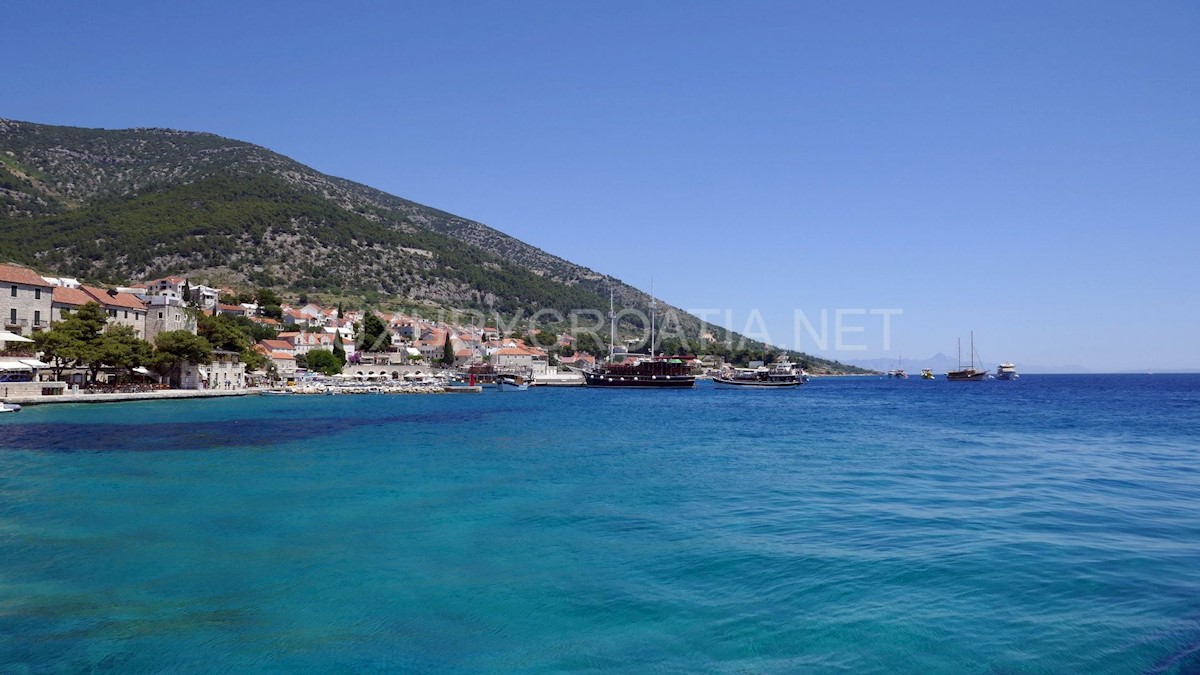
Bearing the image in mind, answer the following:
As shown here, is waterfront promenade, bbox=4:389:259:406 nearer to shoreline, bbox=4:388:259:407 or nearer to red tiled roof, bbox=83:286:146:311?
shoreline, bbox=4:388:259:407

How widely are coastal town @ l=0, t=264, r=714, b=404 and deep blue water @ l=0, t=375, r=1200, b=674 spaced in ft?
70.1

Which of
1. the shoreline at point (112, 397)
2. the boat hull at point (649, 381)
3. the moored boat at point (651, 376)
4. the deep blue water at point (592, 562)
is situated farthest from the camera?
the moored boat at point (651, 376)

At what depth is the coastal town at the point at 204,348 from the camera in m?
37.2

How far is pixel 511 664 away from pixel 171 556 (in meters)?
5.73

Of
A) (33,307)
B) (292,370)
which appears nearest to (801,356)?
(292,370)

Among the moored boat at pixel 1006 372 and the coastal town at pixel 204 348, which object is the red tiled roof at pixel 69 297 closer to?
the coastal town at pixel 204 348

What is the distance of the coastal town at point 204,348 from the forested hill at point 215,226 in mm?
15234

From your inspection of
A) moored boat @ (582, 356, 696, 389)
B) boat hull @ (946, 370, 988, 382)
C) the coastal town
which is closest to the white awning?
the coastal town

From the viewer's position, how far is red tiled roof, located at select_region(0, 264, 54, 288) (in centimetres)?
3791

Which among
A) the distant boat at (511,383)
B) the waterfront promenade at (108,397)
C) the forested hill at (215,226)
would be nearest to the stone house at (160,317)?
the waterfront promenade at (108,397)

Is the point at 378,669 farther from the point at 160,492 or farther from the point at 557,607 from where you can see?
the point at 160,492

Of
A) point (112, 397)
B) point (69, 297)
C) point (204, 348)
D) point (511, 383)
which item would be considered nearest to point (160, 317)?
point (69, 297)

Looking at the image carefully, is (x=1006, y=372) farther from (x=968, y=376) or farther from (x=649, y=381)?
(x=649, y=381)

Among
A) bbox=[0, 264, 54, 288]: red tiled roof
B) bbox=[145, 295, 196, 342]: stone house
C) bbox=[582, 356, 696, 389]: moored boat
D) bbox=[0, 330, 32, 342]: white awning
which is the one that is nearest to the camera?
bbox=[0, 330, 32, 342]: white awning
